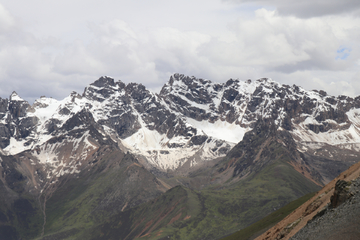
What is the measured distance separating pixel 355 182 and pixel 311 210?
791 inches

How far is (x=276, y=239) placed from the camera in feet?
270

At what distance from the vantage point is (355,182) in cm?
6312

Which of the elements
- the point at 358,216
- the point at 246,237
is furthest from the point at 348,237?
the point at 246,237

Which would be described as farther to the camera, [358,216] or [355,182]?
[355,182]

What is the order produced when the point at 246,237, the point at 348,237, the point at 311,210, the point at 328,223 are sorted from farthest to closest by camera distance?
the point at 246,237 < the point at 311,210 < the point at 328,223 < the point at 348,237

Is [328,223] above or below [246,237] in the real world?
above

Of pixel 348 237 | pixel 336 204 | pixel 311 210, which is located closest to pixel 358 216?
pixel 348 237

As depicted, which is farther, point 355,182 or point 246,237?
point 246,237

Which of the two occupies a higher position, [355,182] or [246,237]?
[355,182]

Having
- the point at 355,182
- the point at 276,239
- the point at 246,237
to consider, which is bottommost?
the point at 246,237

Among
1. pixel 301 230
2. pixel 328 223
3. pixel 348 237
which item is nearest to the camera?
pixel 348 237

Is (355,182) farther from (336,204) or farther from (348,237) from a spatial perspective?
(348,237)

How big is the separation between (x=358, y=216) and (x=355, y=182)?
28.1 ft

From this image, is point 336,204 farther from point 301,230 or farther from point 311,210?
point 311,210
